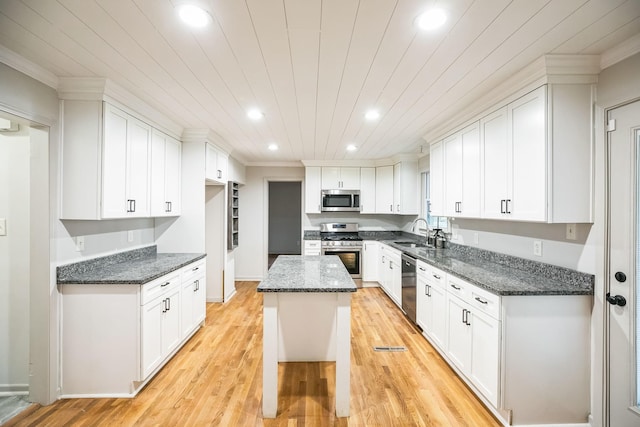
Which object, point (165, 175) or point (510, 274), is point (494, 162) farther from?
point (165, 175)

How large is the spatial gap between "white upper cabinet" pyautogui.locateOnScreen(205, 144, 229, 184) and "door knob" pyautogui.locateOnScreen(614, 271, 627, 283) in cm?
394

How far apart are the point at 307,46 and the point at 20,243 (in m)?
2.58

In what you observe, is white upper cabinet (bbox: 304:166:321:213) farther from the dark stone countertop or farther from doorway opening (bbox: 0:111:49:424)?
doorway opening (bbox: 0:111:49:424)

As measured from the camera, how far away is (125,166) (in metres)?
2.53

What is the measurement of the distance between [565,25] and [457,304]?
2.03 metres

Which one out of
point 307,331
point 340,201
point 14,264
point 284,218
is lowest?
point 307,331

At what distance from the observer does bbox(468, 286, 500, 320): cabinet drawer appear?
1914mm

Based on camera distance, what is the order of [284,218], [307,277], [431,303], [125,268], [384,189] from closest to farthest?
[307,277] < [125,268] < [431,303] < [384,189] < [284,218]

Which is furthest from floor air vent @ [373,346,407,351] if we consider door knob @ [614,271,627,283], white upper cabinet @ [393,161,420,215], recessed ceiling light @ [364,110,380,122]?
white upper cabinet @ [393,161,420,215]

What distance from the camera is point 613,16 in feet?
4.69

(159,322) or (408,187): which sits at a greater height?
(408,187)

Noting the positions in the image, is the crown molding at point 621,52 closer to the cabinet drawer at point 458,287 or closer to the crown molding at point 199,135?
the cabinet drawer at point 458,287

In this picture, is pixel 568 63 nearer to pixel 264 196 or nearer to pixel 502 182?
pixel 502 182

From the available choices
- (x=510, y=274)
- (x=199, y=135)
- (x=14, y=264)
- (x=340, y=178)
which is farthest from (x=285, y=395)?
(x=340, y=178)
